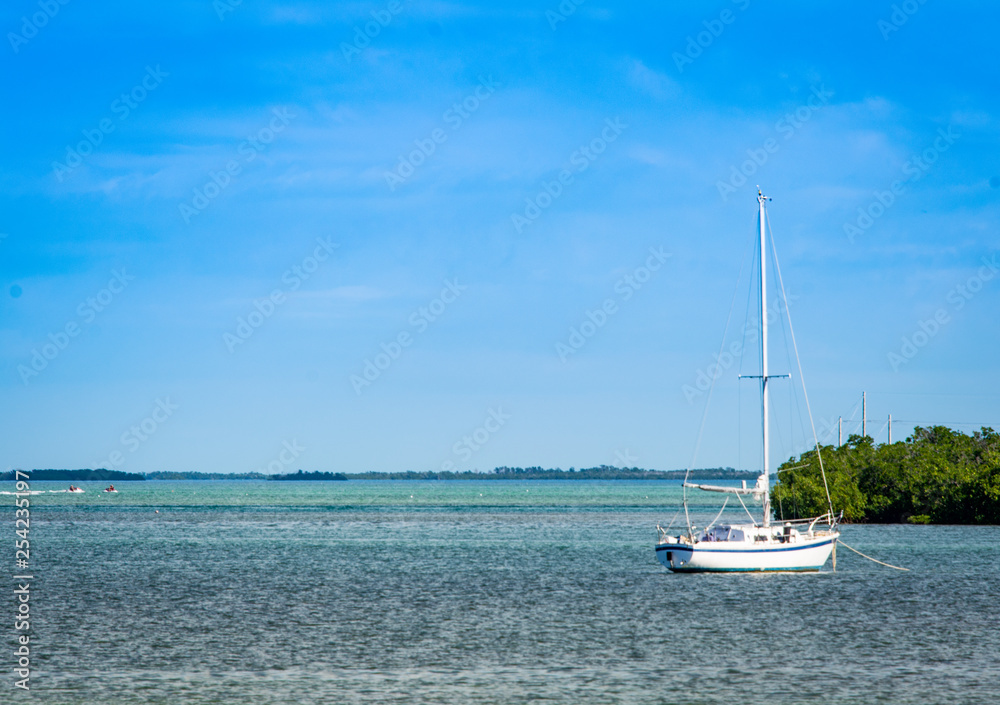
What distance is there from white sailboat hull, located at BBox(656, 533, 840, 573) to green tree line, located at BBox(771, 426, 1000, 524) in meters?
48.1

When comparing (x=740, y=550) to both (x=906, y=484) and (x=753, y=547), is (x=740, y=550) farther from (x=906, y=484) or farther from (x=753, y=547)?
(x=906, y=484)

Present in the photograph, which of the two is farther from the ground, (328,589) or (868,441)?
(868,441)

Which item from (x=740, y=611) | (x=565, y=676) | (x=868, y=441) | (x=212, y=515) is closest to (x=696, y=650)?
(x=565, y=676)

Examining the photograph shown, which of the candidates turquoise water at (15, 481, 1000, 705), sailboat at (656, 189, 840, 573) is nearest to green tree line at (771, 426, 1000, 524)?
turquoise water at (15, 481, 1000, 705)

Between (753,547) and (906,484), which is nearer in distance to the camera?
(753,547)

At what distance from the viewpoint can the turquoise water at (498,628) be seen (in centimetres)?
3089

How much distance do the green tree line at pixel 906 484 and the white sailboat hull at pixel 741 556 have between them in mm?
48127

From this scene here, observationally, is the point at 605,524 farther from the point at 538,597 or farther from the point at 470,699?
the point at 470,699

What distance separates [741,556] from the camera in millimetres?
60656

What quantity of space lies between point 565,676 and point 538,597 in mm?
20326

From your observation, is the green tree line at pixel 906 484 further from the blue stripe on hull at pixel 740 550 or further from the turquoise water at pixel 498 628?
the blue stripe on hull at pixel 740 550

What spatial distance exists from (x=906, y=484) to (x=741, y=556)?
207ft

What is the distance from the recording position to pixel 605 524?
12569 cm

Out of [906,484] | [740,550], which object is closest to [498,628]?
[740,550]
